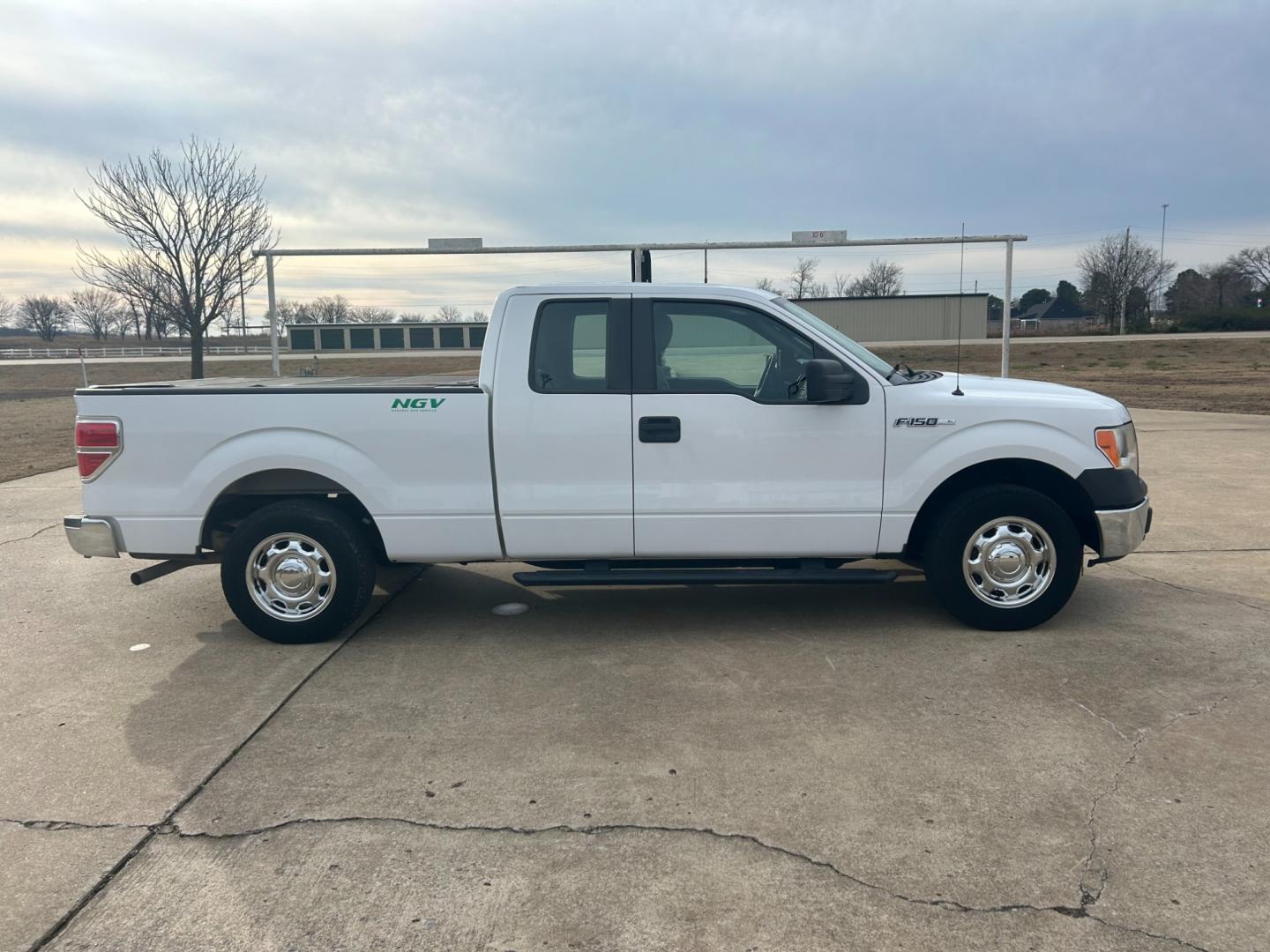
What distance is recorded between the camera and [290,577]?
4949mm

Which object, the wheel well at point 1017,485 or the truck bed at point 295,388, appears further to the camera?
the wheel well at point 1017,485

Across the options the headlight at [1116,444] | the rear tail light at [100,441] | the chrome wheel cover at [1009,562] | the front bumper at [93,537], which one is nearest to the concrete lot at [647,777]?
the chrome wheel cover at [1009,562]

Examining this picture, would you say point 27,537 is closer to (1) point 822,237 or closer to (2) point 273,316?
(2) point 273,316

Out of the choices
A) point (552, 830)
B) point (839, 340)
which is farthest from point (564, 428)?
point (552, 830)

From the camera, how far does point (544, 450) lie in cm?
481

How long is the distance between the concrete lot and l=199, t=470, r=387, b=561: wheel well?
64cm

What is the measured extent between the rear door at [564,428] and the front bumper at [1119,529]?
2.56 meters

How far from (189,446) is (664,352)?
2.62 m

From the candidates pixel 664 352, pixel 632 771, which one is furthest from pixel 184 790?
pixel 664 352

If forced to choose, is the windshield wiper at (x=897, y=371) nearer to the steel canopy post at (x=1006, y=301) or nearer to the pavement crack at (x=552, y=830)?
the pavement crack at (x=552, y=830)

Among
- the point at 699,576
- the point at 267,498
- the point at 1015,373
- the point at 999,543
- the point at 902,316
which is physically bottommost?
the point at 699,576

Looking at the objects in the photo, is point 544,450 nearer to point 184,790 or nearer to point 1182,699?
point 184,790

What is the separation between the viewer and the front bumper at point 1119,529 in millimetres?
4824

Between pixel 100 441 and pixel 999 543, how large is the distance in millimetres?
4906
